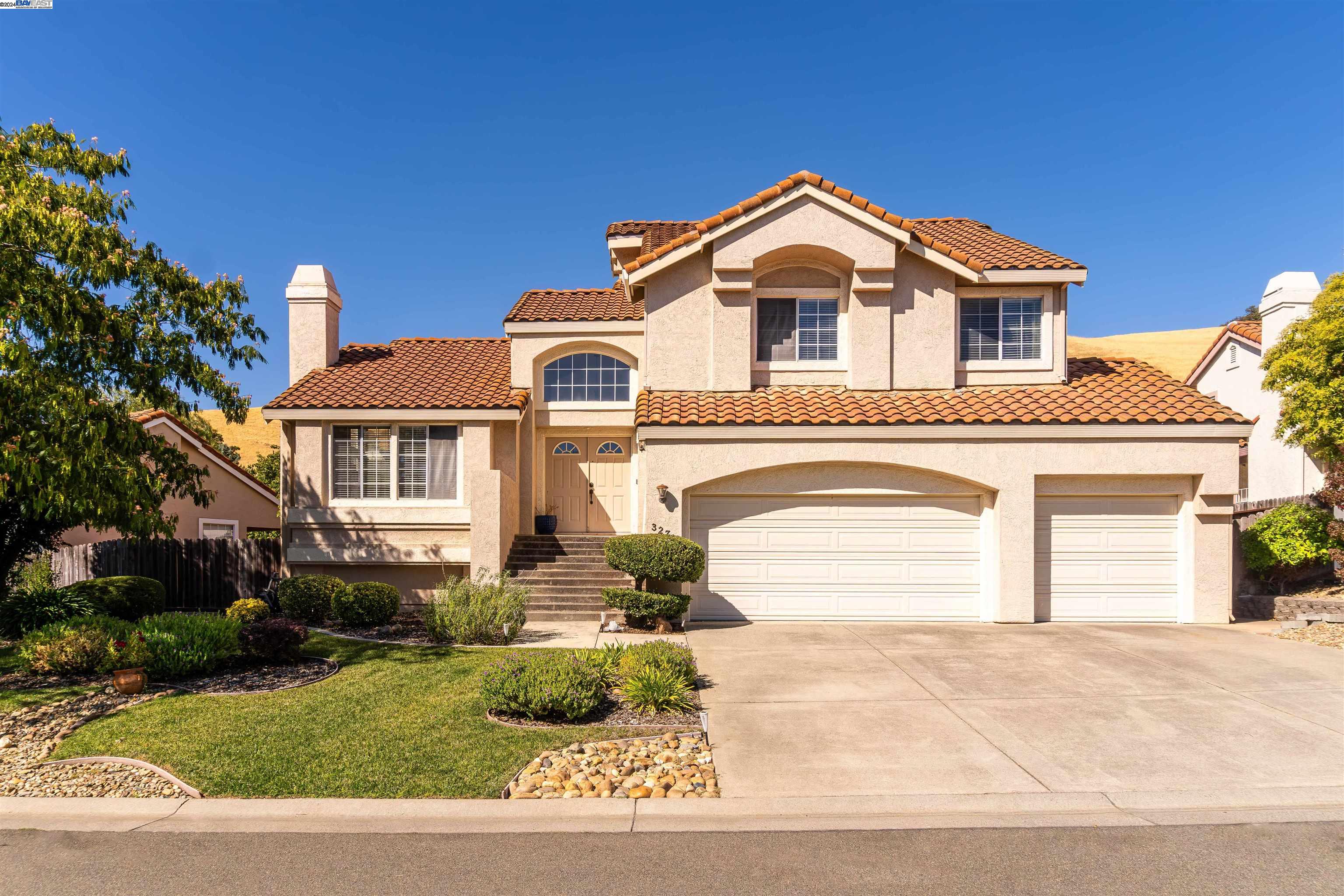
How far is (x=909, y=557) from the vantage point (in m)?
14.4

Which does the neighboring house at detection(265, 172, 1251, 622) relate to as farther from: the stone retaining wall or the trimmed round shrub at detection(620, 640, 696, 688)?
the trimmed round shrub at detection(620, 640, 696, 688)

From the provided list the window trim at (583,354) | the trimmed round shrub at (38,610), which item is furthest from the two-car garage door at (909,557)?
the trimmed round shrub at (38,610)

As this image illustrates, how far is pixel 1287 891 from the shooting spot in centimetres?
470

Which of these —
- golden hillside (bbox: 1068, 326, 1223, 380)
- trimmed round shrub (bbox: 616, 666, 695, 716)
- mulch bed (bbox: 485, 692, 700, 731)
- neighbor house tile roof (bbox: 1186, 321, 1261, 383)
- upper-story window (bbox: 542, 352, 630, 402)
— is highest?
golden hillside (bbox: 1068, 326, 1223, 380)

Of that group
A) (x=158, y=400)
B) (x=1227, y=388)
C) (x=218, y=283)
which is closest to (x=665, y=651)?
(x=158, y=400)

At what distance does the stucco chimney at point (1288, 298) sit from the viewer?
59.2 feet

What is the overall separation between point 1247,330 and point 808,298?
60.6ft

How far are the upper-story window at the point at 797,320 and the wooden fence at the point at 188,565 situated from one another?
1099cm

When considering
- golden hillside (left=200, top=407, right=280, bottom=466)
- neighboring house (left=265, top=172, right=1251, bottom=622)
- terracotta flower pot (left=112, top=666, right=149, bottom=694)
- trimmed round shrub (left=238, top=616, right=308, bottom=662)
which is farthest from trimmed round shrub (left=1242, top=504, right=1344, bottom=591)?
golden hillside (left=200, top=407, right=280, bottom=466)

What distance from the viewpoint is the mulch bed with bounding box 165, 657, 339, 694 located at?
9195mm

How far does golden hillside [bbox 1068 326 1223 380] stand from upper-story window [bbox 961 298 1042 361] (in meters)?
60.3

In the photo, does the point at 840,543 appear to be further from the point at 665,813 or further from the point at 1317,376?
the point at 1317,376

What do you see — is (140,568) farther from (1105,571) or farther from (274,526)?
(1105,571)

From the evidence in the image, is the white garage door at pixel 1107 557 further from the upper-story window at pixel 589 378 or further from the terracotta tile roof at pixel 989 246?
the upper-story window at pixel 589 378
